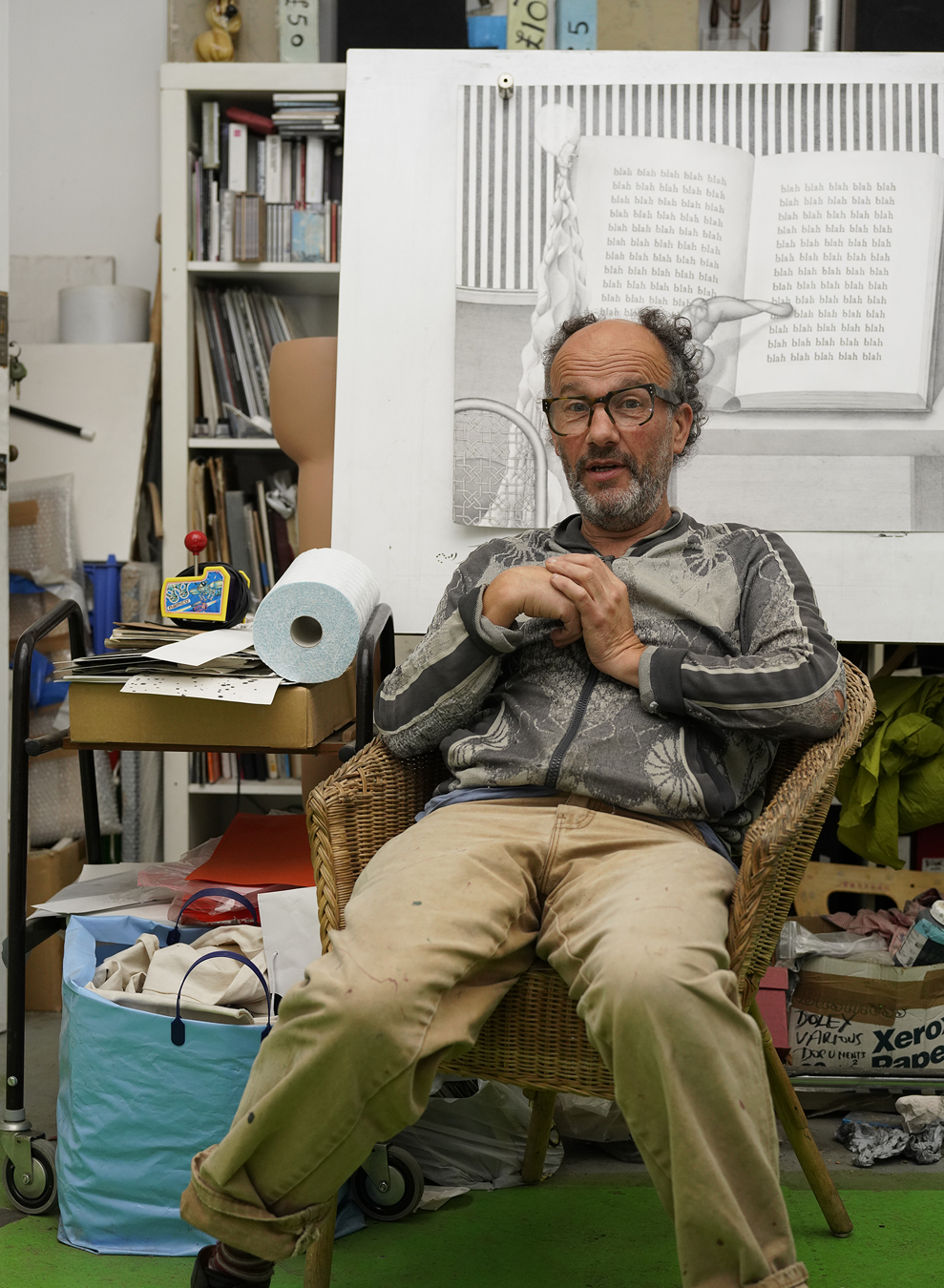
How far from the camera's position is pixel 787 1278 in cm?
101

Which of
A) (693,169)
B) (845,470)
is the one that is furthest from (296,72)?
(845,470)

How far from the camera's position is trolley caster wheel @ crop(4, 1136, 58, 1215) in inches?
62.1

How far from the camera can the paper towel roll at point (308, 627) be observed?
157cm

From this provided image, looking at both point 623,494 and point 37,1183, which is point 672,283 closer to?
point 623,494

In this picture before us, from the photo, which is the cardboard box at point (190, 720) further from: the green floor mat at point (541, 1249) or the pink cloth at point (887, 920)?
the pink cloth at point (887, 920)

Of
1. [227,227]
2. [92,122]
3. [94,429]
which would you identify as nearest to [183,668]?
[94,429]

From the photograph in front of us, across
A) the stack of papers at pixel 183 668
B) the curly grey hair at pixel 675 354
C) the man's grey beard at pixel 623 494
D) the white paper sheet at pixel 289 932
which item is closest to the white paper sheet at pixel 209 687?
the stack of papers at pixel 183 668

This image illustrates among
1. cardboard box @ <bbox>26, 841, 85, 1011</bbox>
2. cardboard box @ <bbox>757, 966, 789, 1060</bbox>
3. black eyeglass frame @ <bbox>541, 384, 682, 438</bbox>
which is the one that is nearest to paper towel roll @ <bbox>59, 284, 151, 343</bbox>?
cardboard box @ <bbox>26, 841, 85, 1011</bbox>

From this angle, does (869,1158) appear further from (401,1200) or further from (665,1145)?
(665,1145)

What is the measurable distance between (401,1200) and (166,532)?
65.5 inches

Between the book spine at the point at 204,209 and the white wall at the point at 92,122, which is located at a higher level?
the white wall at the point at 92,122

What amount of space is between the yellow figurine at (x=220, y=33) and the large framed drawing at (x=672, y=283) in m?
0.76

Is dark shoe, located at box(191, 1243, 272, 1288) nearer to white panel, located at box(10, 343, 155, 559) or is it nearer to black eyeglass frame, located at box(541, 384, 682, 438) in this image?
black eyeglass frame, located at box(541, 384, 682, 438)

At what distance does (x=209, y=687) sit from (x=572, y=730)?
52 cm
